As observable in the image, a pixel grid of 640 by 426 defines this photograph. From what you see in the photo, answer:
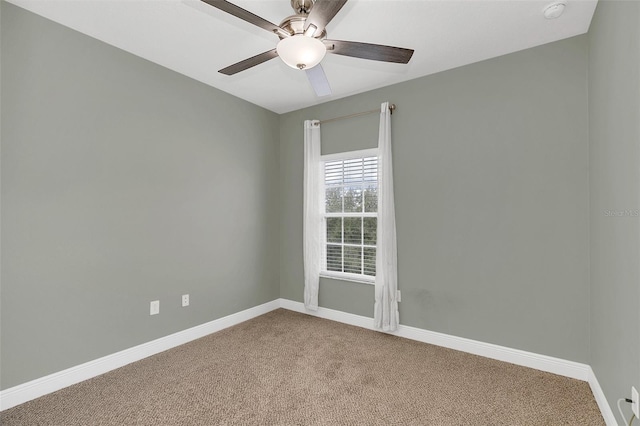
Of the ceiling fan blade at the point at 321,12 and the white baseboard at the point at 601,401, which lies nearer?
the ceiling fan blade at the point at 321,12

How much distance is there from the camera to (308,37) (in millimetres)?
1599

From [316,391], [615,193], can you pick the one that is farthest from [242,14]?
[316,391]

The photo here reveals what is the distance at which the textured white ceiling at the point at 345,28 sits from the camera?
2057 millimetres

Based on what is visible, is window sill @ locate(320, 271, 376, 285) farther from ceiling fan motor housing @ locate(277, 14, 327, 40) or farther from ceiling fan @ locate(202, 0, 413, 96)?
ceiling fan motor housing @ locate(277, 14, 327, 40)

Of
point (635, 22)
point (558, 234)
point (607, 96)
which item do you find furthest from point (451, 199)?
point (635, 22)

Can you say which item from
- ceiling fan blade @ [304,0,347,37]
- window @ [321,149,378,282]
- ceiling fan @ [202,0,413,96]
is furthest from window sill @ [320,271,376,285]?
ceiling fan blade @ [304,0,347,37]

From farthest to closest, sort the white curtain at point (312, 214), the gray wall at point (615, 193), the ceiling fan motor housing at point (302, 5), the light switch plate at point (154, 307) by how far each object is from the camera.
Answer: the white curtain at point (312, 214), the light switch plate at point (154, 307), the ceiling fan motor housing at point (302, 5), the gray wall at point (615, 193)

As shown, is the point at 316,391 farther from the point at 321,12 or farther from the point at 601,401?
the point at 321,12

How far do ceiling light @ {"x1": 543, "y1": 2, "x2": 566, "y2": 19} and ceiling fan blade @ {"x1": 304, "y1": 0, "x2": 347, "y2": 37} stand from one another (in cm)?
161

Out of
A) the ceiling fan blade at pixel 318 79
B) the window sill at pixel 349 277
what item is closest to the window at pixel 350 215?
the window sill at pixel 349 277

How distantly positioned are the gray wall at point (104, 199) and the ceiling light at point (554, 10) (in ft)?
9.93

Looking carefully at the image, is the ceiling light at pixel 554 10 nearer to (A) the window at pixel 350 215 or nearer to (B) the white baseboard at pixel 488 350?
(A) the window at pixel 350 215

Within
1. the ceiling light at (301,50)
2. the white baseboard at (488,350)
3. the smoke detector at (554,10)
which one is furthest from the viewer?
the white baseboard at (488,350)

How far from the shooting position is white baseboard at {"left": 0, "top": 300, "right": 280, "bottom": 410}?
2.04 m
